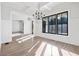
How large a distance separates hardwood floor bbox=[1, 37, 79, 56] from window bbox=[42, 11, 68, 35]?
32 cm

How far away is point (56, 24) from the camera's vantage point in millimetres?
2469

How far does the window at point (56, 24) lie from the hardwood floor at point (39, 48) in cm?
32

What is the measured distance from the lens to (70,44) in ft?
8.11

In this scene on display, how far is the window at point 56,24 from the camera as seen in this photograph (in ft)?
7.89

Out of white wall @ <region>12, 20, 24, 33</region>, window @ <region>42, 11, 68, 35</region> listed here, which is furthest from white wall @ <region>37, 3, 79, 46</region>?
white wall @ <region>12, 20, 24, 33</region>

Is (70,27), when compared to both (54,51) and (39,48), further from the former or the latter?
(39,48)

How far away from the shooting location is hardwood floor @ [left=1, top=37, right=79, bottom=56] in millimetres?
2250

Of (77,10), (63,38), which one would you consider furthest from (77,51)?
(77,10)

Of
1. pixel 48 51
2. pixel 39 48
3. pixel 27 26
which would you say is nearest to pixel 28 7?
pixel 27 26

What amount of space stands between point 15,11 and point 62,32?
1393mm

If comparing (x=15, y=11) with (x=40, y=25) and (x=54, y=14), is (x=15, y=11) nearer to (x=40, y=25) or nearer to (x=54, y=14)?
(x=40, y=25)

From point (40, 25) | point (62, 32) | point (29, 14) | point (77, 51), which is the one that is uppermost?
point (29, 14)

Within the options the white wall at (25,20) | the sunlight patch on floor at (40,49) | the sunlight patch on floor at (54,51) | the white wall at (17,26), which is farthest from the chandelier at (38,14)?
the sunlight patch on floor at (54,51)

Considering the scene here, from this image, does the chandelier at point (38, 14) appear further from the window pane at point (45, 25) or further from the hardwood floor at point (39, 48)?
the hardwood floor at point (39, 48)
